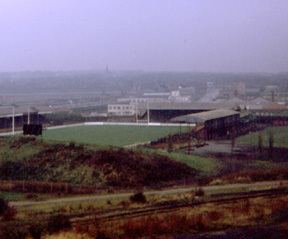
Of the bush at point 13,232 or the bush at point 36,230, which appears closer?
the bush at point 13,232

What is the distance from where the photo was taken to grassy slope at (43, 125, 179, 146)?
1240 inches

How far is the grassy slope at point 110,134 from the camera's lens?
31484mm

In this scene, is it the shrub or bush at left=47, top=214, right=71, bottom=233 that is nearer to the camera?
bush at left=47, top=214, right=71, bottom=233

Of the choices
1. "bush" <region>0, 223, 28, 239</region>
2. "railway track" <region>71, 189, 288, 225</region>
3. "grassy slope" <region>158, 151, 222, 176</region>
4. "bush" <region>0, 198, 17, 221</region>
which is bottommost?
"grassy slope" <region>158, 151, 222, 176</region>

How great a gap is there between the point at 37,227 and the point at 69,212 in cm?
245

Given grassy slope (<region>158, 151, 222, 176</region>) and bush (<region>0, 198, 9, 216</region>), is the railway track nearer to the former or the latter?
bush (<region>0, 198, 9, 216</region>)

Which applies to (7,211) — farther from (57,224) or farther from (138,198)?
(138,198)

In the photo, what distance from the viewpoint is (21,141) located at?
25.9 meters

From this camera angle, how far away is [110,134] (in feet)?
117

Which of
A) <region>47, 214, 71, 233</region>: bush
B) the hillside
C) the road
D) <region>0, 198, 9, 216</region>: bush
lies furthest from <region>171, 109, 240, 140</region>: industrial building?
<region>47, 214, 71, 233</region>: bush

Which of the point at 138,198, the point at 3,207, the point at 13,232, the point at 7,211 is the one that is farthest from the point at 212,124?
the point at 13,232

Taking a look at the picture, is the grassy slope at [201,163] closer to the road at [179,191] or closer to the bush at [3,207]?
the road at [179,191]

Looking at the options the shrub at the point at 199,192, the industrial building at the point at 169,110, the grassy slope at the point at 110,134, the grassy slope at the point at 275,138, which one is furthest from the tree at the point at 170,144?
the industrial building at the point at 169,110

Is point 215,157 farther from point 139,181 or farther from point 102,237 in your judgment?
point 102,237
